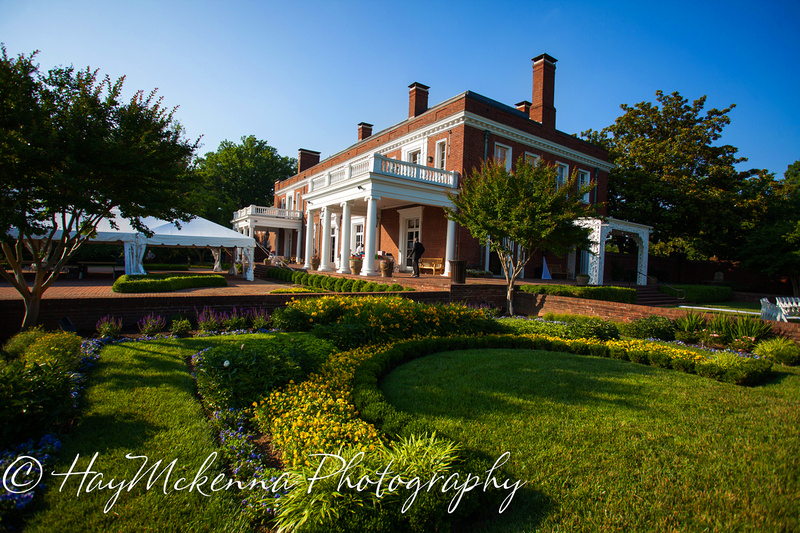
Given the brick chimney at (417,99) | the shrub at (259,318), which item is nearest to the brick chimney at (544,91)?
the brick chimney at (417,99)

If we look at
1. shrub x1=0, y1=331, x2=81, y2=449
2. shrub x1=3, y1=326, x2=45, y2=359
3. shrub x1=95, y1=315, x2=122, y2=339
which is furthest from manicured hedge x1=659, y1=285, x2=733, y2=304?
shrub x1=3, y1=326, x2=45, y2=359

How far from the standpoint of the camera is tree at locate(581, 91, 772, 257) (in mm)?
26359

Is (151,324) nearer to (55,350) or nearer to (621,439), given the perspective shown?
(55,350)

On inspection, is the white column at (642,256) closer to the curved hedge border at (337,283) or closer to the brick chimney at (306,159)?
the curved hedge border at (337,283)

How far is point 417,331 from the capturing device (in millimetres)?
8086

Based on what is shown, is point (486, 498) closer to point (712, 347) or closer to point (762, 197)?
point (712, 347)

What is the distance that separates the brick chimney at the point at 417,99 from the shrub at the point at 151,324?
18.0 meters

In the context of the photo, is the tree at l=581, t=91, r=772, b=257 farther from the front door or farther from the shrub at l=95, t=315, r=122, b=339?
the shrub at l=95, t=315, r=122, b=339

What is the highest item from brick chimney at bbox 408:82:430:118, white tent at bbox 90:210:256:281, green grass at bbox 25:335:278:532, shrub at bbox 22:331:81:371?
brick chimney at bbox 408:82:430:118

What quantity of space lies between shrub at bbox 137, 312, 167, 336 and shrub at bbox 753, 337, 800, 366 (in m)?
11.7

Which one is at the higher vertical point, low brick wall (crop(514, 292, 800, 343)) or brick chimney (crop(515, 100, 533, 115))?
brick chimney (crop(515, 100, 533, 115))

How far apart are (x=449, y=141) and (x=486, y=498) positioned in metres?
18.3

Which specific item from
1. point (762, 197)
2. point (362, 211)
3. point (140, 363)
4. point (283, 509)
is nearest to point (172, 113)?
point (140, 363)

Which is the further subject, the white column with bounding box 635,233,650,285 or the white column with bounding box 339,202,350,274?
the white column with bounding box 635,233,650,285
